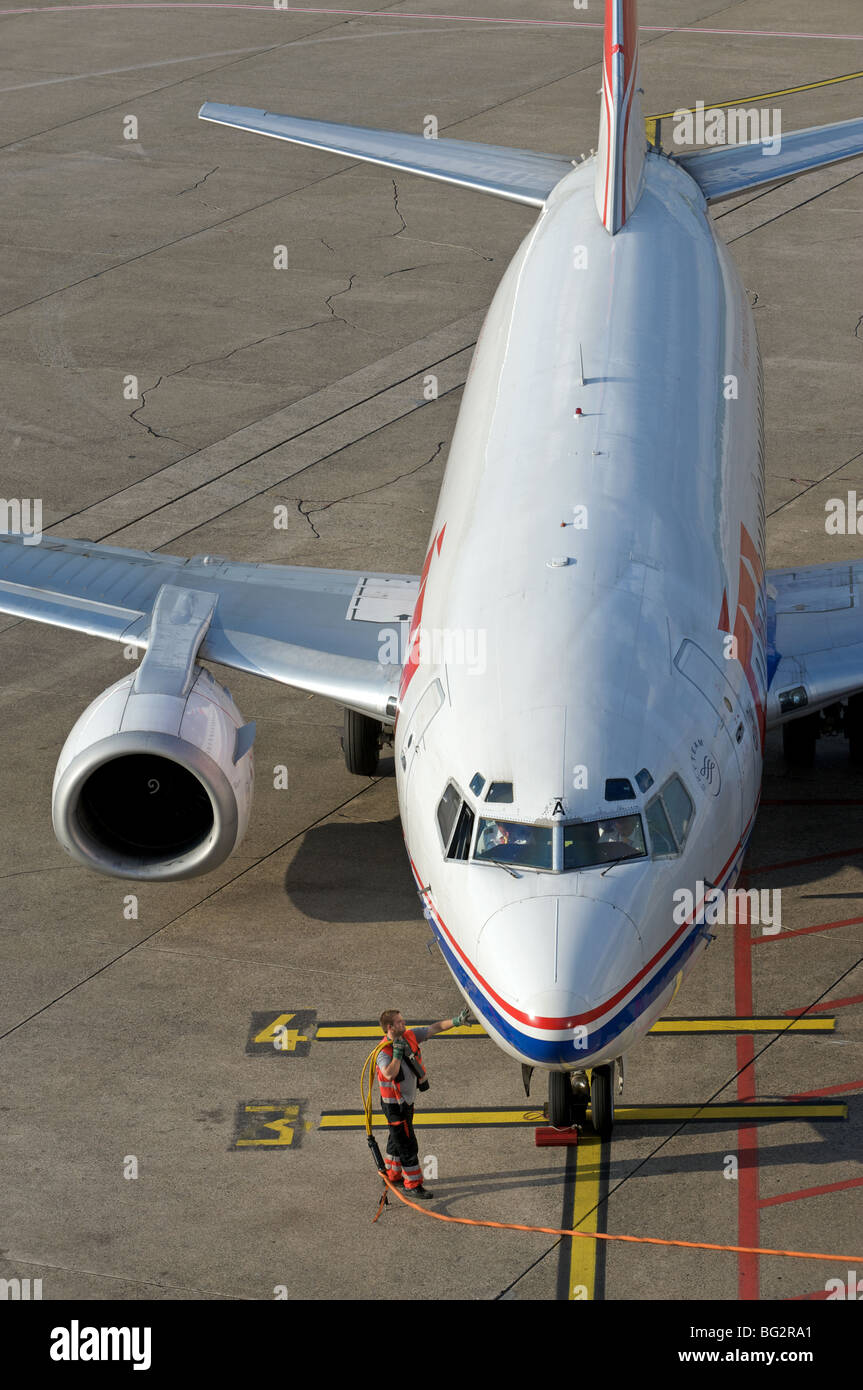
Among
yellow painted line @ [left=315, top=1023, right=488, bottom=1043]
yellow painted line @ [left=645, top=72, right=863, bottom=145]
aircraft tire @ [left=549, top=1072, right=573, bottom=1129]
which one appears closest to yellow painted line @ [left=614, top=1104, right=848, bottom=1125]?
aircraft tire @ [left=549, top=1072, right=573, bottom=1129]

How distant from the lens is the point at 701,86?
1791 inches

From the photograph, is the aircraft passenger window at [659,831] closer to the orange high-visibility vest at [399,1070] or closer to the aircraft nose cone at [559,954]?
the aircraft nose cone at [559,954]

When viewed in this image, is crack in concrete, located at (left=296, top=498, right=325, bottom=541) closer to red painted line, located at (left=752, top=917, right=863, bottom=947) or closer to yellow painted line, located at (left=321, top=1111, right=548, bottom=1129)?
red painted line, located at (left=752, top=917, right=863, bottom=947)

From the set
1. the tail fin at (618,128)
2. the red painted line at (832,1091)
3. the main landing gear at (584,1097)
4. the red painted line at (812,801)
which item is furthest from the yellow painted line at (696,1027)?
the tail fin at (618,128)

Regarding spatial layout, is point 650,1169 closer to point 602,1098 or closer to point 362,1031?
point 602,1098

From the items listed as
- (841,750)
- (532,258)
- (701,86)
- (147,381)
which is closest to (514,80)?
(701,86)

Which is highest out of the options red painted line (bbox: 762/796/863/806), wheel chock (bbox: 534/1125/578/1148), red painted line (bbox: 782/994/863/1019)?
red painted line (bbox: 762/796/863/806)

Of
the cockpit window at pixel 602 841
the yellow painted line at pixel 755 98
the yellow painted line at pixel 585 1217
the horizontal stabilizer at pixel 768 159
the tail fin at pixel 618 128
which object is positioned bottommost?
the yellow painted line at pixel 585 1217

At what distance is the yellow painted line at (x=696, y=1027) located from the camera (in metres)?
17.4

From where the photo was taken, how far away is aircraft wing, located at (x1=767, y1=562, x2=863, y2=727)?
18.8 meters

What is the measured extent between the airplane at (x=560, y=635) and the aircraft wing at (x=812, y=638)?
4cm

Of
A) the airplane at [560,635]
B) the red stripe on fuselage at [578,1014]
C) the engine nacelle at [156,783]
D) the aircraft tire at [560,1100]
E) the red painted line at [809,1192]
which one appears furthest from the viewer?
the engine nacelle at [156,783]

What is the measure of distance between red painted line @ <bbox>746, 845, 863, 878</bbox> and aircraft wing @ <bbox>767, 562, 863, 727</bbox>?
71.5 inches
